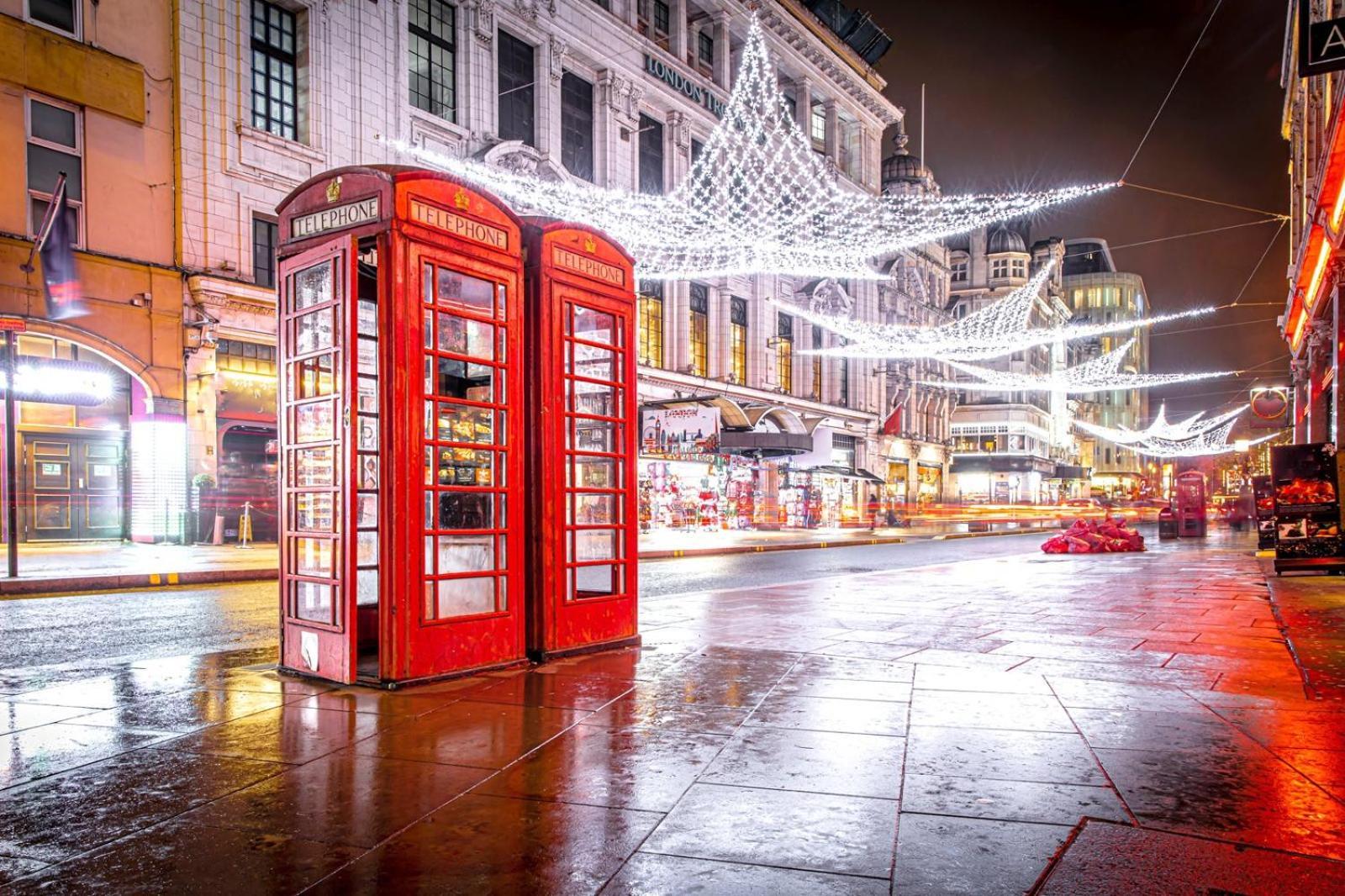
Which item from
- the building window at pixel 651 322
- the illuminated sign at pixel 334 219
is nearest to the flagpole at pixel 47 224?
the illuminated sign at pixel 334 219

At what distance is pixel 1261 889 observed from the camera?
285 cm

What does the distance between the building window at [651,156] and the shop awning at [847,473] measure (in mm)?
14425

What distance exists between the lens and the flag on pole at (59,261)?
17500 mm

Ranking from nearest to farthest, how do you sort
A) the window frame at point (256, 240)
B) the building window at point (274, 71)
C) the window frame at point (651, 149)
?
the window frame at point (256, 240), the building window at point (274, 71), the window frame at point (651, 149)

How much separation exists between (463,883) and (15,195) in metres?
20.8

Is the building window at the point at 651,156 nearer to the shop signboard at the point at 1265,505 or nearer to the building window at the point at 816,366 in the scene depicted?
the building window at the point at 816,366

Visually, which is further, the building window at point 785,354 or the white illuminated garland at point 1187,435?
the white illuminated garland at point 1187,435

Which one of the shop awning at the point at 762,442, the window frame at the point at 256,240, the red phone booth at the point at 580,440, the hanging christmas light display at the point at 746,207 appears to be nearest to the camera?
the red phone booth at the point at 580,440

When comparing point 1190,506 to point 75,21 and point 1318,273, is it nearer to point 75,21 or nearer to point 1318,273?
point 1318,273

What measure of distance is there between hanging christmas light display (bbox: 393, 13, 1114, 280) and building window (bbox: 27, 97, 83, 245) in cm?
726

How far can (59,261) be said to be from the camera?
18.0 meters

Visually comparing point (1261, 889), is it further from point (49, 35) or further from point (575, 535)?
point (49, 35)

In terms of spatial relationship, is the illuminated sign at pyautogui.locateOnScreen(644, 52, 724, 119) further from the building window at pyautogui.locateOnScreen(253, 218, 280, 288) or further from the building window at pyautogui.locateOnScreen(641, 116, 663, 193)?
the building window at pyautogui.locateOnScreen(253, 218, 280, 288)

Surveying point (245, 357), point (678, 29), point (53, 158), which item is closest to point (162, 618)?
point (245, 357)
